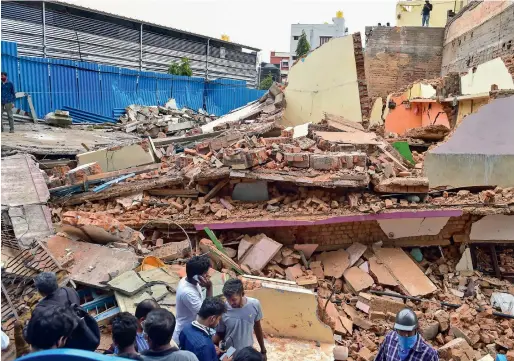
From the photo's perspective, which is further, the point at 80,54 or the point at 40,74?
the point at 80,54

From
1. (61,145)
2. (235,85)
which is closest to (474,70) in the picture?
(61,145)

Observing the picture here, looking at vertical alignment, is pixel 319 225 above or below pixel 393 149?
below

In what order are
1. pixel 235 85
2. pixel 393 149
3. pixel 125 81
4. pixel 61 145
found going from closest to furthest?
pixel 393 149
pixel 61 145
pixel 125 81
pixel 235 85

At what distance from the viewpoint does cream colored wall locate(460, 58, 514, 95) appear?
941 centimetres

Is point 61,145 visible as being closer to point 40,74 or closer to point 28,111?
point 28,111

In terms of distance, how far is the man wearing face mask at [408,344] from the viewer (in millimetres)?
3253

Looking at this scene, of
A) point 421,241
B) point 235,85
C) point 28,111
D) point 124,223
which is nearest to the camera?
point 124,223

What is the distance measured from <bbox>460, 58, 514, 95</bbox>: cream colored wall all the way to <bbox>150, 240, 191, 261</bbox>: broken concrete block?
7524mm

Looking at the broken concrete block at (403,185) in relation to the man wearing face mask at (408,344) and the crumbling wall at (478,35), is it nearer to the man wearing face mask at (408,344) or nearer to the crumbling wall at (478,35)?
the man wearing face mask at (408,344)

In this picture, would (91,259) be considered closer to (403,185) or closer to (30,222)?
(30,222)

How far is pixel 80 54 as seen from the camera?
18984 millimetres

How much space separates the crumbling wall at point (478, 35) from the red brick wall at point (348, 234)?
266 inches

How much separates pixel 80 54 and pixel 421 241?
1733 cm

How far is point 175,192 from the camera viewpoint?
23.4 feet
